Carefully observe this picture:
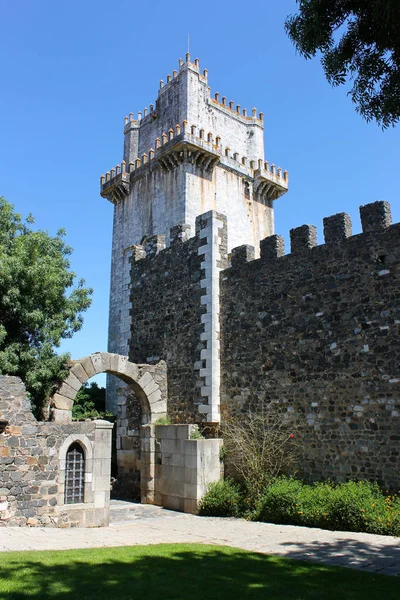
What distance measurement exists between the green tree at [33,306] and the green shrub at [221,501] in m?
4.41

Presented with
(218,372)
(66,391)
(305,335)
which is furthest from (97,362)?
(305,335)

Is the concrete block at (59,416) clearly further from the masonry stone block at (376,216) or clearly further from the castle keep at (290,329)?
the masonry stone block at (376,216)

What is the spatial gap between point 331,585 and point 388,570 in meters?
0.97

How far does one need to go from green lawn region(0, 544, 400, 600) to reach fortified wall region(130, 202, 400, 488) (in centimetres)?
364

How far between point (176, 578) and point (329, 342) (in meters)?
5.94

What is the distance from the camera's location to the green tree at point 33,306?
1302cm

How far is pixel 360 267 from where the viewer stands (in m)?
10.6

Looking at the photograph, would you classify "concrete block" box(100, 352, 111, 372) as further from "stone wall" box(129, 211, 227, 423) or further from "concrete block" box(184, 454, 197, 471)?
"concrete block" box(184, 454, 197, 471)

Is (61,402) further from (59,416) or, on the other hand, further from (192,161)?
(192,161)

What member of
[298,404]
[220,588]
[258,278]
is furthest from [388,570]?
[258,278]

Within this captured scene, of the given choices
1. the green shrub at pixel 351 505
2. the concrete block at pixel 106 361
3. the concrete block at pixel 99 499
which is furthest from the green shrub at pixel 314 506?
the concrete block at pixel 106 361

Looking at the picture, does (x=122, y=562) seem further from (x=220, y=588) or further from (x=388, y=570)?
(x=388, y=570)

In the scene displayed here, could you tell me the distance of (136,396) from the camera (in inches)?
583

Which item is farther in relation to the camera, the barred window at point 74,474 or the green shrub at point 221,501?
the green shrub at point 221,501
